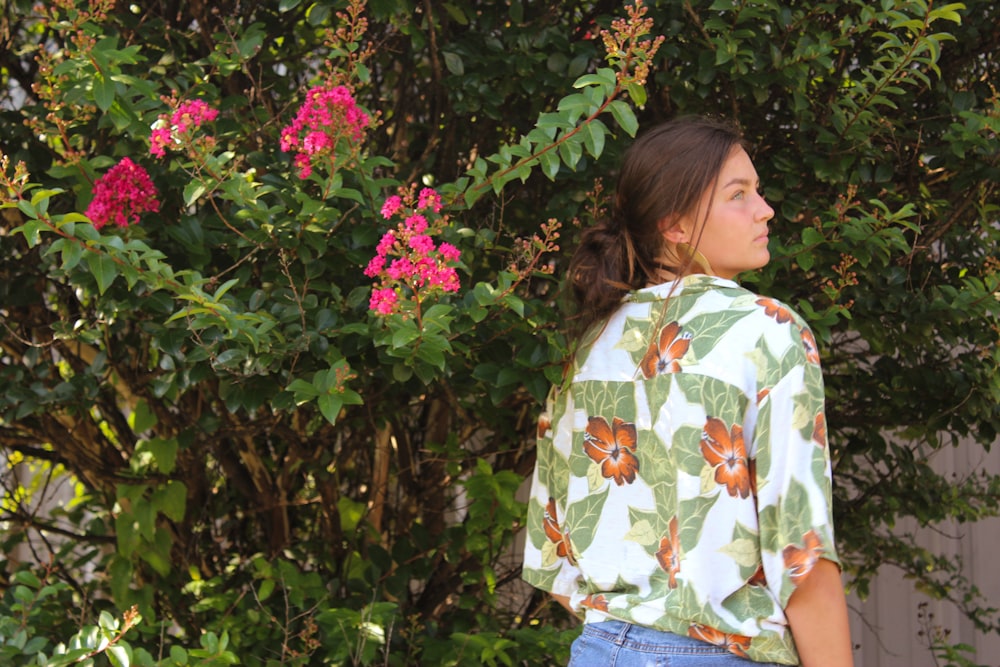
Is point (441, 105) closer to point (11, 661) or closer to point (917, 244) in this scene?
point (917, 244)

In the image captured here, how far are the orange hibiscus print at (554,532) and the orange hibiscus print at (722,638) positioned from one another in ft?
1.17

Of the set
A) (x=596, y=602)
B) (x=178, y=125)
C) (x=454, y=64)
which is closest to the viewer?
(x=596, y=602)

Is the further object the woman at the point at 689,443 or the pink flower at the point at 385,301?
the pink flower at the point at 385,301

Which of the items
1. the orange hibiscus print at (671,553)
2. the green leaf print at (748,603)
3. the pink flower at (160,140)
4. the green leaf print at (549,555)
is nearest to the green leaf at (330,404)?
the green leaf print at (549,555)

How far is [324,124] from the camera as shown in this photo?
6.77 ft

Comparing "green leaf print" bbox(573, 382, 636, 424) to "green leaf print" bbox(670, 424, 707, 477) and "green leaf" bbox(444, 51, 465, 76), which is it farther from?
"green leaf" bbox(444, 51, 465, 76)

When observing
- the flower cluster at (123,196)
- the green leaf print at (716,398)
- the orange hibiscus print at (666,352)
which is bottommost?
the green leaf print at (716,398)

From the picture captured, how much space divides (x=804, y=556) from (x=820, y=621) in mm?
93

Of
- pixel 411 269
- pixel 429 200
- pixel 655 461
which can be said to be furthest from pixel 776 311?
pixel 429 200

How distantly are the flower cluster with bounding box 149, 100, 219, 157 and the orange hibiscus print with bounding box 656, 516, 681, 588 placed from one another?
3.45 ft

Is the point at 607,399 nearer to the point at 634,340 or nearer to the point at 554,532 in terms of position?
the point at 634,340

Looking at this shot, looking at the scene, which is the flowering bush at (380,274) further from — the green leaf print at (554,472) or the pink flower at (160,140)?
the green leaf print at (554,472)

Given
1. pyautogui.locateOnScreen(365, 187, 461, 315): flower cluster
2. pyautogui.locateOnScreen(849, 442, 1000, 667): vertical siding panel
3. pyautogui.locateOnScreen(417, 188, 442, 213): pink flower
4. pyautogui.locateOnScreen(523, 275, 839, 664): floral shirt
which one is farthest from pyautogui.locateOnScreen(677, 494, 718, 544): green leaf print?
pyautogui.locateOnScreen(849, 442, 1000, 667): vertical siding panel

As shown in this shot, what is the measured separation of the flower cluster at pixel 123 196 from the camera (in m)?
2.19
